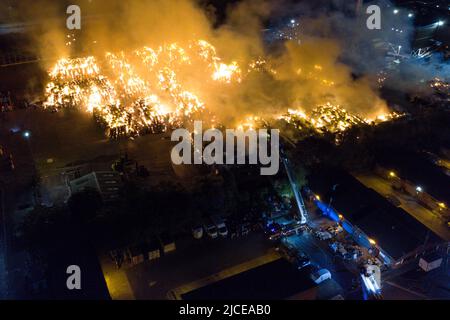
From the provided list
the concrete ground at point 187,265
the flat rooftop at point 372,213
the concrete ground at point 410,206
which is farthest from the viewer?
the concrete ground at point 410,206

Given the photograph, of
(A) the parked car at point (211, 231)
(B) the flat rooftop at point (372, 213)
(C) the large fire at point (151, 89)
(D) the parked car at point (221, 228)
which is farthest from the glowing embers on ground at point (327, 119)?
(A) the parked car at point (211, 231)

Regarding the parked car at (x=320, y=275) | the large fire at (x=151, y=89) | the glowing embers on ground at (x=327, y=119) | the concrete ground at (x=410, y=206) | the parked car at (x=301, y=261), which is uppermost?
the large fire at (x=151, y=89)

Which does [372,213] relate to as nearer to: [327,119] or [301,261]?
[301,261]

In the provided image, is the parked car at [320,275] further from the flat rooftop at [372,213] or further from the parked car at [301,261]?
the flat rooftop at [372,213]

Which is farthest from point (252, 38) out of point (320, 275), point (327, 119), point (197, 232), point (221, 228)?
point (320, 275)

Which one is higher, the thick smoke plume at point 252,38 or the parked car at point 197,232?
the thick smoke plume at point 252,38
